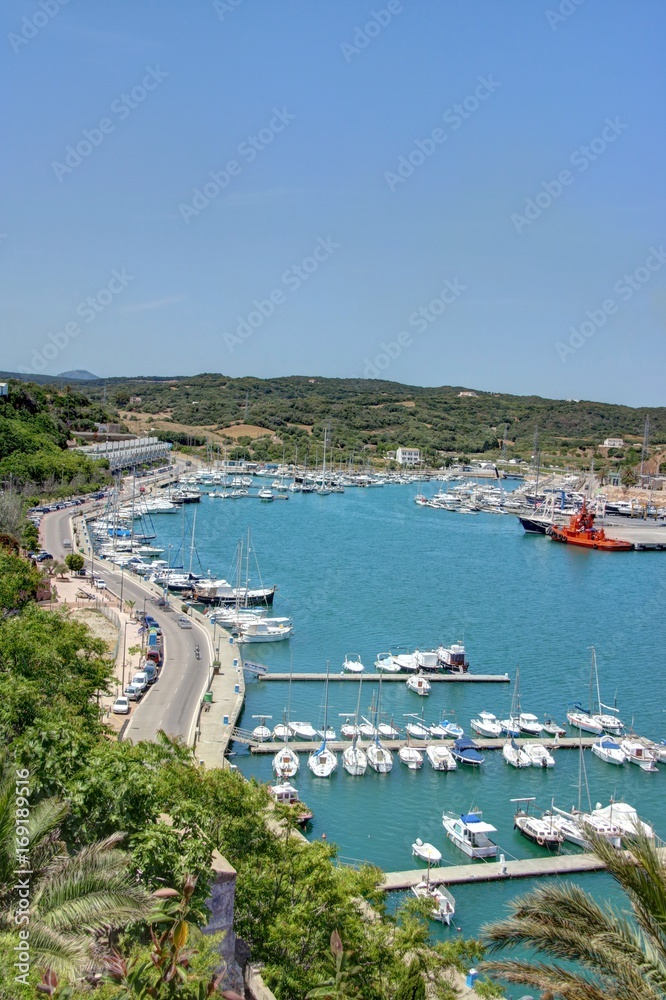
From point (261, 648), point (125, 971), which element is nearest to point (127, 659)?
point (261, 648)

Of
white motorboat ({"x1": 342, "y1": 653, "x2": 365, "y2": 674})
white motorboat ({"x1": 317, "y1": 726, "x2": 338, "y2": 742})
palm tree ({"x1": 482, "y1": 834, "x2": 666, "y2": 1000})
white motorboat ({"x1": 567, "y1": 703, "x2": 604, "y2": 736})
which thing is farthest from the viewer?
white motorboat ({"x1": 342, "y1": 653, "x2": 365, "y2": 674})

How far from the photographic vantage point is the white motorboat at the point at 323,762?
76.9ft

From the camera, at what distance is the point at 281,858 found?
37.5 ft

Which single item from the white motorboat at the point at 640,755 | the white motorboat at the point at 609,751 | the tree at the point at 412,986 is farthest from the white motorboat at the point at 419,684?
the tree at the point at 412,986

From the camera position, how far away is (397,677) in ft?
108

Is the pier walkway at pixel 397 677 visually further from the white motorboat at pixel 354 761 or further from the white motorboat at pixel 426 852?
the white motorboat at pixel 426 852

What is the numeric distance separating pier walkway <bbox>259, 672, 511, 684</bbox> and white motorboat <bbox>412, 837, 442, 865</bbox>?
1092 centimetres

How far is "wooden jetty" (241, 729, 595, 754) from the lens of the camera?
24.6 metres

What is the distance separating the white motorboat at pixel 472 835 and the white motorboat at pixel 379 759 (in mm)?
3299

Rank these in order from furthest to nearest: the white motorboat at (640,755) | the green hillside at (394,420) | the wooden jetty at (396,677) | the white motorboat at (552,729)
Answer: the green hillside at (394,420) < the wooden jetty at (396,677) < the white motorboat at (552,729) < the white motorboat at (640,755)

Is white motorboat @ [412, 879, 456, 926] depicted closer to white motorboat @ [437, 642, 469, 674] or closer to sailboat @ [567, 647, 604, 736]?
sailboat @ [567, 647, 604, 736]

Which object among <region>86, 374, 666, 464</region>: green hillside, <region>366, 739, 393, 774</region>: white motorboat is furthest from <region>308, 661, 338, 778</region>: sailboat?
<region>86, 374, 666, 464</region>: green hillside

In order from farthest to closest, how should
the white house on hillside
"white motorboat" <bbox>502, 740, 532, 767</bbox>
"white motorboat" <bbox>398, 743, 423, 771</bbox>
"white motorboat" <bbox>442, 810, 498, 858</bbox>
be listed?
the white house on hillside, "white motorboat" <bbox>502, 740, 532, 767</bbox>, "white motorboat" <bbox>398, 743, 423, 771</bbox>, "white motorboat" <bbox>442, 810, 498, 858</bbox>

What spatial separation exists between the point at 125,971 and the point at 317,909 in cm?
464
